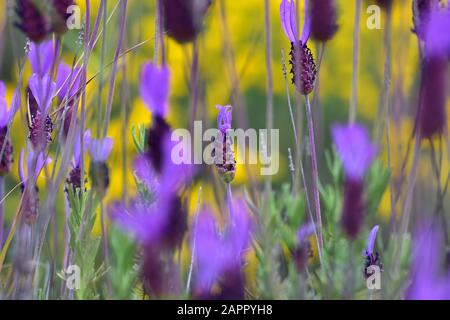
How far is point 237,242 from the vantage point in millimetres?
547

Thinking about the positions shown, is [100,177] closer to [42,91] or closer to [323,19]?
[42,91]

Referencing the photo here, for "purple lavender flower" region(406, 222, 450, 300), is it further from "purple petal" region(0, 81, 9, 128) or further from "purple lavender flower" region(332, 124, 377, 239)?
"purple petal" region(0, 81, 9, 128)

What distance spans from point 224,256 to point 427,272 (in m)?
0.13

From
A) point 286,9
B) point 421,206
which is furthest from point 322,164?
point 286,9

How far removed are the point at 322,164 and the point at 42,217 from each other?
1.84 ft

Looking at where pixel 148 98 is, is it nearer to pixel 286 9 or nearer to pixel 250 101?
pixel 286 9

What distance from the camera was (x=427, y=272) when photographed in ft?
1.79

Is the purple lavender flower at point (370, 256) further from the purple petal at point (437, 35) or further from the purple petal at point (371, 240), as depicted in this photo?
the purple petal at point (437, 35)

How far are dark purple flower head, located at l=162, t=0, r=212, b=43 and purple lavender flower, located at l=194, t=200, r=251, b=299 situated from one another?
116mm

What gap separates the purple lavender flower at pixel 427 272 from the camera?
1.81 ft

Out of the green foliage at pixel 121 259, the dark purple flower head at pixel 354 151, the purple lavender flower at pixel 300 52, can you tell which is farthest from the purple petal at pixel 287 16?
the green foliage at pixel 121 259

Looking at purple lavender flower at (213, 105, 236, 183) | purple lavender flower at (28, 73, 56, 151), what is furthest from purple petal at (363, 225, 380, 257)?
purple lavender flower at (28, 73, 56, 151)

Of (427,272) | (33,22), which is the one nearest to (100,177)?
(33,22)

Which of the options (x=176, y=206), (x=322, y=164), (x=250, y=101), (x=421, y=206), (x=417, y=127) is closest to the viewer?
(x=176, y=206)
